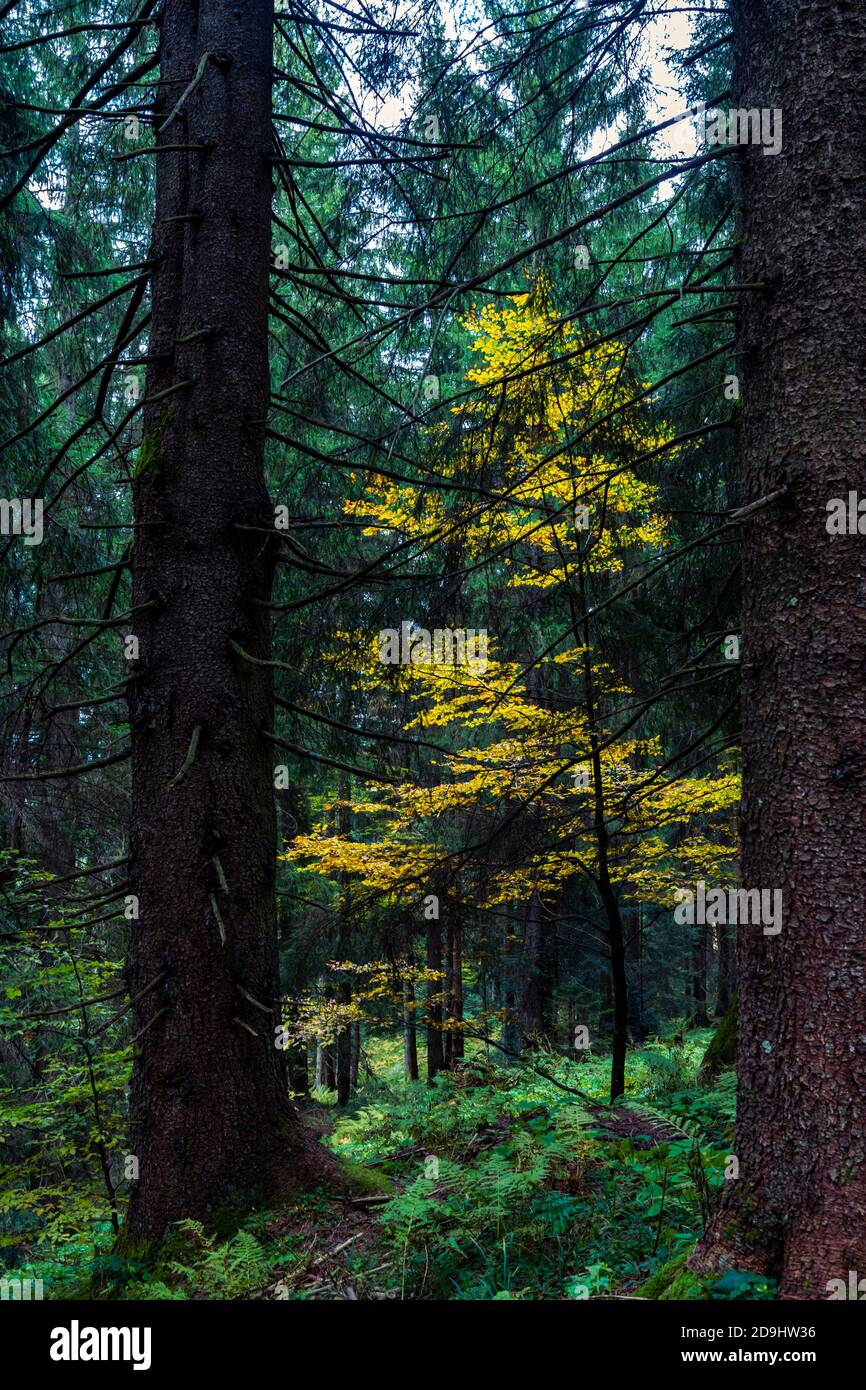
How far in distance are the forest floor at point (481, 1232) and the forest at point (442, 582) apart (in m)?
0.02

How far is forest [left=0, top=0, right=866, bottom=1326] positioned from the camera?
9.17 ft

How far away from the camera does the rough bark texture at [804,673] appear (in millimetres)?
2578

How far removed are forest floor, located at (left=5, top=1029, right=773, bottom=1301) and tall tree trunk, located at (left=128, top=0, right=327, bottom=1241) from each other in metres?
0.31

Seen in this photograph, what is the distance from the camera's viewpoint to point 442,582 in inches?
235

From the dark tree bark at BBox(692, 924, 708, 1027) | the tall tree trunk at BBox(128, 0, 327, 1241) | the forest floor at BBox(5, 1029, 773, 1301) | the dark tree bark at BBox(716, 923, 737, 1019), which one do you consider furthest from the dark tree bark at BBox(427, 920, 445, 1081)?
the tall tree trunk at BBox(128, 0, 327, 1241)

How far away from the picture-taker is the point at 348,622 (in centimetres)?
596

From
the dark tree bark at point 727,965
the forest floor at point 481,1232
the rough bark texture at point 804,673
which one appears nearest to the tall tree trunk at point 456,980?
the dark tree bark at point 727,965

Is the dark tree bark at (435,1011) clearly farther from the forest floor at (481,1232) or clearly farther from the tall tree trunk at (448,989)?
the forest floor at (481,1232)

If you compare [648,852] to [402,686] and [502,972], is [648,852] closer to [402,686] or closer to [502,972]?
[402,686]

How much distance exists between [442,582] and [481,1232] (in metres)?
3.98

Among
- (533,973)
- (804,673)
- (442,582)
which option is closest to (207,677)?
(442,582)

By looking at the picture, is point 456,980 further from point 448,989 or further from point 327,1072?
point 327,1072

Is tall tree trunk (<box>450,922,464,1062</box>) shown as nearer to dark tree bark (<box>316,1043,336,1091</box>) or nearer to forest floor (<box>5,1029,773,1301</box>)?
dark tree bark (<box>316,1043,336,1091</box>)
